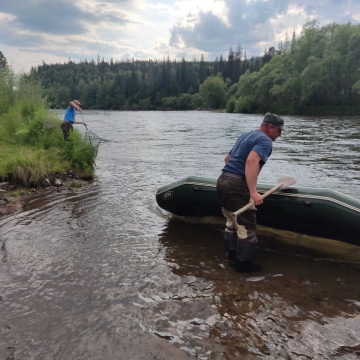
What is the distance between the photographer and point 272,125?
173 inches

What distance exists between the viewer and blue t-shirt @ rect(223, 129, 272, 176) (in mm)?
4242

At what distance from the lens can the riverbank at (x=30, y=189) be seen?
23.4 ft

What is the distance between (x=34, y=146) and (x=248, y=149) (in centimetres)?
804

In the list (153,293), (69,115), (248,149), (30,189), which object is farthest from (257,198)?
→ (69,115)

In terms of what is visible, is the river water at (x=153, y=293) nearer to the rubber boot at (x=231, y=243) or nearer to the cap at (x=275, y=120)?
the rubber boot at (x=231, y=243)

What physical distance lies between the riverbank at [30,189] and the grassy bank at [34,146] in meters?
0.13

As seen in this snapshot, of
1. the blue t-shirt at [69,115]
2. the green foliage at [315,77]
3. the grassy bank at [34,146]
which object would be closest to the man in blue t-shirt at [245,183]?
the grassy bank at [34,146]

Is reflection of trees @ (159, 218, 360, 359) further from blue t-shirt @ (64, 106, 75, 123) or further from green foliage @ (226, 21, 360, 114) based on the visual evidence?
green foliage @ (226, 21, 360, 114)

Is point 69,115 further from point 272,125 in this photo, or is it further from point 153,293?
point 153,293

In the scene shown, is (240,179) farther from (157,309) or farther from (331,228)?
(157,309)

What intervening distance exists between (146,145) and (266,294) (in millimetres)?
16325

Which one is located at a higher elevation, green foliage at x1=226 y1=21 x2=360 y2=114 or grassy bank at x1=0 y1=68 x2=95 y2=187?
green foliage at x1=226 y1=21 x2=360 y2=114

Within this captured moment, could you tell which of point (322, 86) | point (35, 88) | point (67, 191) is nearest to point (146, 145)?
point (35, 88)

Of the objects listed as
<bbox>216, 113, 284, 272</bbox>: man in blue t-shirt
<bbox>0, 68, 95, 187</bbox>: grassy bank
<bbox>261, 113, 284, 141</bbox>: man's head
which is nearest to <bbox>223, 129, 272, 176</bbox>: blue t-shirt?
<bbox>216, 113, 284, 272</bbox>: man in blue t-shirt
